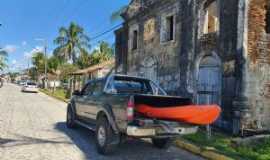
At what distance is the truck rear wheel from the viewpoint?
7902 millimetres

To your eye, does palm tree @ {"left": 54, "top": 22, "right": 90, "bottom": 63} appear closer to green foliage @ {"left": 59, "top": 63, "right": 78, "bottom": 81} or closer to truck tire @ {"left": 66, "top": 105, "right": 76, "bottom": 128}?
green foliage @ {"left": 59, "top": 63, "right": 78, "bottom": 81}

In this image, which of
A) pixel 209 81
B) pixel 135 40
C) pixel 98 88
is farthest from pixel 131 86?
pixel 135 40

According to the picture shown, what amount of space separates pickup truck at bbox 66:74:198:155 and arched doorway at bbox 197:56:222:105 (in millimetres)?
4659

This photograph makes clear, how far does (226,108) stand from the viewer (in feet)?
43.4

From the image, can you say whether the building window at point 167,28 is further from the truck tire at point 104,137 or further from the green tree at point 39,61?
the green tree at point 39,61

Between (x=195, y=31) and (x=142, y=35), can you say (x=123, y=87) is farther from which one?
(x=142, y=35)

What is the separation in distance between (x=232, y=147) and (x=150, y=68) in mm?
11066

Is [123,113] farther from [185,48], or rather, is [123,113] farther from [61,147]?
[185,48]

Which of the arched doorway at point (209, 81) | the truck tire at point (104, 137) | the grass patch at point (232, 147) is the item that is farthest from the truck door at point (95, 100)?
the arched doorway at point (209, 81)

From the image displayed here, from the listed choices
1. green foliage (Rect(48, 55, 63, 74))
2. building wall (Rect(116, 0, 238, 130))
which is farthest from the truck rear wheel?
green foliage (Rect(48, 55, 63, 74))

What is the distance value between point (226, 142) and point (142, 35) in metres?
12.4

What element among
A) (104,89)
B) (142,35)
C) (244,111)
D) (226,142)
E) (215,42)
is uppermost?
(142,35)

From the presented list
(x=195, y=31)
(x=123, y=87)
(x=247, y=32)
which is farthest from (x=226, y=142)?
(x=195, y=31)

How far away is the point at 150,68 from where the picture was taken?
20266mm
